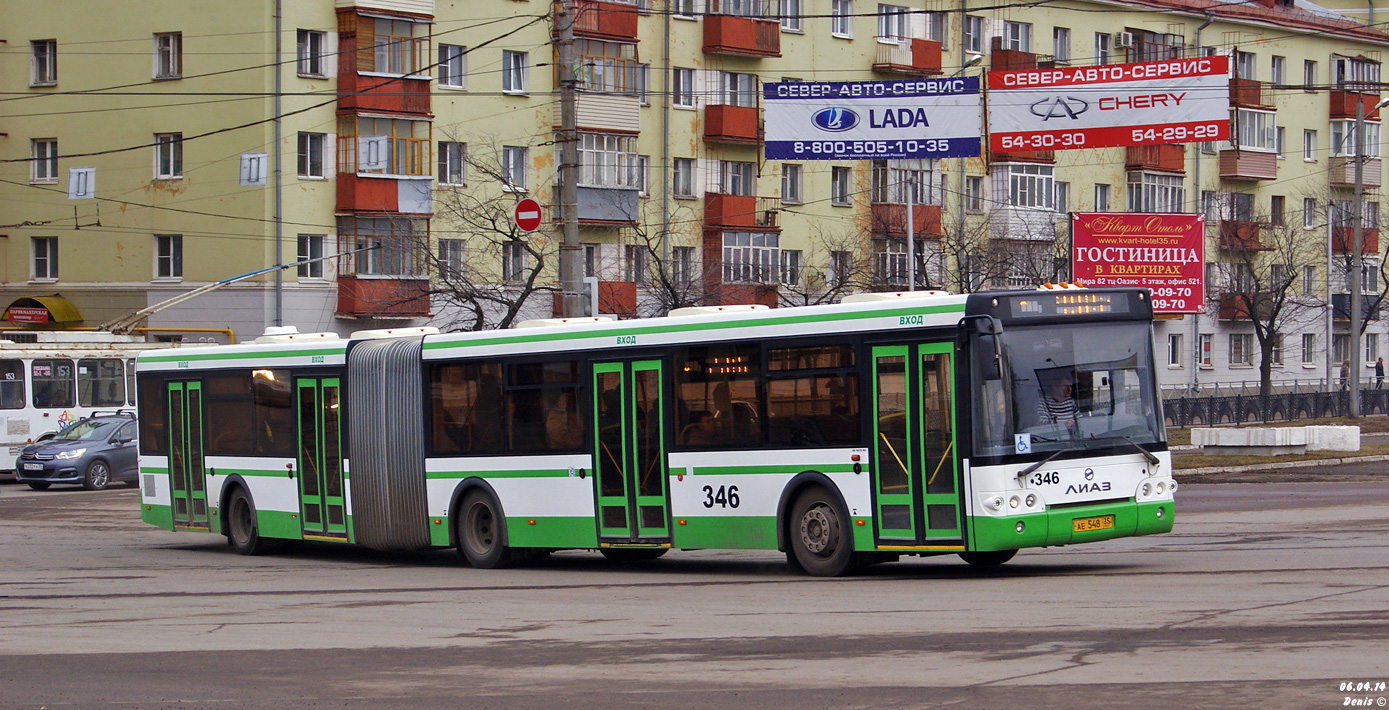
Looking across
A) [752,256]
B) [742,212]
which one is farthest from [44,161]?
[752,256]

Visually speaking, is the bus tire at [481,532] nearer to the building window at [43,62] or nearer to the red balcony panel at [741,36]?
the building window at [43,62]

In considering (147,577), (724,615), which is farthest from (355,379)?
(724,615)

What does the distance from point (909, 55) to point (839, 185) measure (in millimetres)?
5106

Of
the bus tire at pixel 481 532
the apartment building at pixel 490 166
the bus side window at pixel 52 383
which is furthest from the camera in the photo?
the apartment building at pixel 490 166

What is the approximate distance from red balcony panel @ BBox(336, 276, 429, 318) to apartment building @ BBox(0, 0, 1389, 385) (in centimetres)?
8

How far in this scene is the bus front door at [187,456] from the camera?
21828 mm

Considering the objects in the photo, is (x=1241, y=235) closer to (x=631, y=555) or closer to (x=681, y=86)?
(x=681, y=86)

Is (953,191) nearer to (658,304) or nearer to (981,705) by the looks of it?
(658,304)

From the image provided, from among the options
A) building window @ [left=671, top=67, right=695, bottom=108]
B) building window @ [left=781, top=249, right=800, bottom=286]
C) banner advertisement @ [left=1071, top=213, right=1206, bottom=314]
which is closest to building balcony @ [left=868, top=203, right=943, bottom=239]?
building window @ [left=781, top=249, right=800, bottom=286]

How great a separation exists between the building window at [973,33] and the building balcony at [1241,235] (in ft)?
37.0

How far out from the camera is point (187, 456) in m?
22.0

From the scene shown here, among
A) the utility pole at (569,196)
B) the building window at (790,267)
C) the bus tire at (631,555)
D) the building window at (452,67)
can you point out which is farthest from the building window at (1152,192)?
the bus tire at (631,555)

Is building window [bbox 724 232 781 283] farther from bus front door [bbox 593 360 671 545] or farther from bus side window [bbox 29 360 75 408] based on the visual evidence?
bus front door [bbox 593 360 671 545]

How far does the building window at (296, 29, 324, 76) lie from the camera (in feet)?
164
